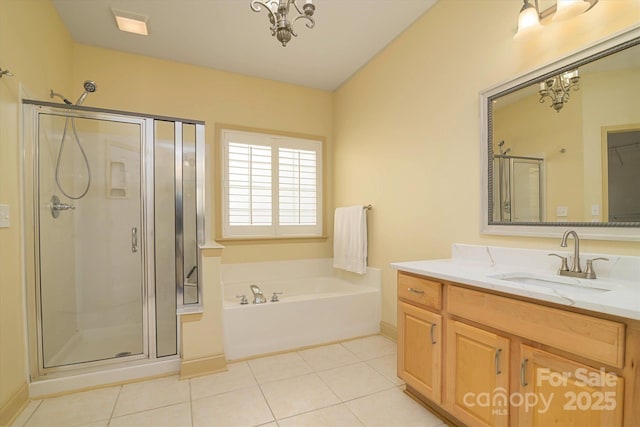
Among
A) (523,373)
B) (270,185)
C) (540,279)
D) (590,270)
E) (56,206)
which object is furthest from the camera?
(270,185)

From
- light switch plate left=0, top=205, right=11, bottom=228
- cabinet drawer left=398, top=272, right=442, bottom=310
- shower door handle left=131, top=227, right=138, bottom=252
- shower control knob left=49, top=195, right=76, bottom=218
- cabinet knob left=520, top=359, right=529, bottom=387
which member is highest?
shower control knob left=49, top=195, right=76, bottom=218

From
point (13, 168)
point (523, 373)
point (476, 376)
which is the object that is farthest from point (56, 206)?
point (523, 373)

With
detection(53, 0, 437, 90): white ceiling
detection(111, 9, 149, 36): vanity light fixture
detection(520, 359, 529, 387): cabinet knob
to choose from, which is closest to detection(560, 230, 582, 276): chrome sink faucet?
detection(520, 359, 529, 387): cabinet knob

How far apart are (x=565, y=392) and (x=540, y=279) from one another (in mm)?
592

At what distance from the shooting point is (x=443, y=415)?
5.62 feet

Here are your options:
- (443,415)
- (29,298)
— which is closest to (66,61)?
(29,298)

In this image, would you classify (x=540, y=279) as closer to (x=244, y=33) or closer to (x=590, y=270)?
(x=590, y=270)

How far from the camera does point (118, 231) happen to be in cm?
239

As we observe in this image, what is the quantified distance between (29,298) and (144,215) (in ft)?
2.79

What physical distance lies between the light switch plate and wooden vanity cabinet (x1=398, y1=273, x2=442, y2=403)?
2.38 m

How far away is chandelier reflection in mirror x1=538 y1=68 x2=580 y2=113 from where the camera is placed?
5.07 feet

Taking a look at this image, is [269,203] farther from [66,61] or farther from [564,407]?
[564,407]

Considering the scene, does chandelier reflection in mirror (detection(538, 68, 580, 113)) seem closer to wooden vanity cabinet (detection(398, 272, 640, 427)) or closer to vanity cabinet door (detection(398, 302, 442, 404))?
wooden vanity cabinet (detection(398, 272, 640, 427))

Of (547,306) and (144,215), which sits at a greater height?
(144,215)
